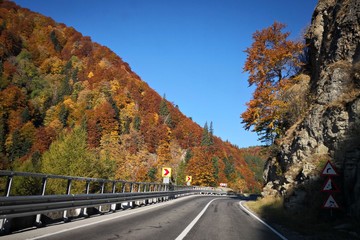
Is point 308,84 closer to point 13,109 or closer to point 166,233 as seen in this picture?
point 166,233

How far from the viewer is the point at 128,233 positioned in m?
7.84

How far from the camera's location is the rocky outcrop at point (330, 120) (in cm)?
1323

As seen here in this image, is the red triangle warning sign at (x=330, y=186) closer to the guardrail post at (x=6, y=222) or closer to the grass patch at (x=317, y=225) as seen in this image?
the grass patch at (x=317, y=225)

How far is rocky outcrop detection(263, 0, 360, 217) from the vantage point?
1323cm

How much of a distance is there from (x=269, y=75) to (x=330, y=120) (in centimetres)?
1235

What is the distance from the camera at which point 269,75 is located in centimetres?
2861

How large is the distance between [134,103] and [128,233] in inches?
5531

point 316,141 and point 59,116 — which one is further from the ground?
point 59,116

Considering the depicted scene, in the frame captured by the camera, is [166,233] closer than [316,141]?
Yes

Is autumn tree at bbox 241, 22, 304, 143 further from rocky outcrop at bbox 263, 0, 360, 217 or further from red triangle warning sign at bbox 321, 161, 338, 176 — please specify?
red triangle warning sign at bbox 321, 161, 338, 176

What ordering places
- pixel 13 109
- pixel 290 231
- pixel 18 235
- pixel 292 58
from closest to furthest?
pixel 18 235 → pixel 290 231 → pixel 292 58 → pixel 13 109

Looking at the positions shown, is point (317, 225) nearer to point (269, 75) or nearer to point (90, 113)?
point (269, 75)

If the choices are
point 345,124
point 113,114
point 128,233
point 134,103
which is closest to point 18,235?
point 128,233

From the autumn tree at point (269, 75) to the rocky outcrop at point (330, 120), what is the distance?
6.77 feet
